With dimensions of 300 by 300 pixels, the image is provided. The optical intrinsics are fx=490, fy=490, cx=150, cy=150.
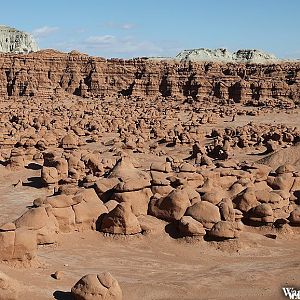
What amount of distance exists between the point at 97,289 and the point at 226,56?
5568cm

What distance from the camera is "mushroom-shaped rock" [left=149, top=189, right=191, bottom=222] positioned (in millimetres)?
8570

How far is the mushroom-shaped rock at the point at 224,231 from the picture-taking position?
7.92 meters

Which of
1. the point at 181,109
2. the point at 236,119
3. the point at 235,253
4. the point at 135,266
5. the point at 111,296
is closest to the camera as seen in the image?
the point at 111,296

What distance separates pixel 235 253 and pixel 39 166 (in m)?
7.38

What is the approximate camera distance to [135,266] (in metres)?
7.16

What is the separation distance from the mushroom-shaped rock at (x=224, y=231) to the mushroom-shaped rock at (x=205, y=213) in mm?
242

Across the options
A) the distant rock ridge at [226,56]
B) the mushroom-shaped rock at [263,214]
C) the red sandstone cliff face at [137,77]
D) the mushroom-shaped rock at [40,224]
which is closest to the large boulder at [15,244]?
the mushroom-shaped rock at [40,224]

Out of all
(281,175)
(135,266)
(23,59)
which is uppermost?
(23,59)

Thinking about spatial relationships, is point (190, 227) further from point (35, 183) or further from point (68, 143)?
point (68, 143)

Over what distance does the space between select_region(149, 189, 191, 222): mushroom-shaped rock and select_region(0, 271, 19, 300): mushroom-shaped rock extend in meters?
3.55

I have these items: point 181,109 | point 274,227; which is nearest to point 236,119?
point 181,109

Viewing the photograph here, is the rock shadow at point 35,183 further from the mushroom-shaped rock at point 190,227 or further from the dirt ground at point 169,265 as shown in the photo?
the mushroom-shaped rock at point 190,227

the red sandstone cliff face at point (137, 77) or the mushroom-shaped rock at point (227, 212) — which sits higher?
the red sandstone cliff face at point (137, 77)

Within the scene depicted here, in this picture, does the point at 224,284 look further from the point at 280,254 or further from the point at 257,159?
the point at 257,159
